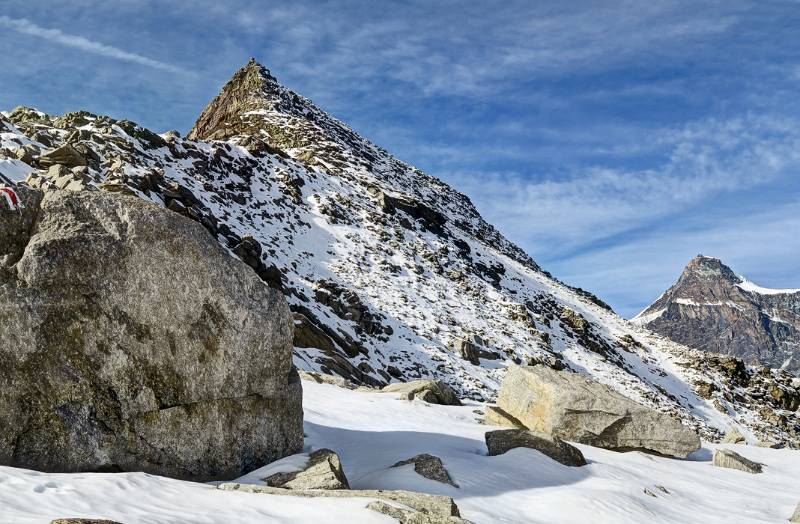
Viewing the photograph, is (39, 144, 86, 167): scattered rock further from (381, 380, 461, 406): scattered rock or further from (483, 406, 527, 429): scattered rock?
(483, 406, 527, 429): scattered rock

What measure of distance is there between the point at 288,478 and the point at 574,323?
50.3 m

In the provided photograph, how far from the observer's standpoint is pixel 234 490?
26.0 feet

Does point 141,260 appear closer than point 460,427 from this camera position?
Yes

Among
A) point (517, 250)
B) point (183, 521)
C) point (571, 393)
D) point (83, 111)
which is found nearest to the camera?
point (183, 521)

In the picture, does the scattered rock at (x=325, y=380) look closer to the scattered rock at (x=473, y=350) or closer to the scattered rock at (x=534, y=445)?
the scattered rock at (x=534, y=445)

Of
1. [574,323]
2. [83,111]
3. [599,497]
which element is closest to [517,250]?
[574,323]

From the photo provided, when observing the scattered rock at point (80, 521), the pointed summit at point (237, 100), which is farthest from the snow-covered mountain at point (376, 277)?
the scattered rock at point (80, 521)

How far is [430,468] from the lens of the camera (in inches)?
409

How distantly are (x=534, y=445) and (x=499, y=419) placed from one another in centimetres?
429

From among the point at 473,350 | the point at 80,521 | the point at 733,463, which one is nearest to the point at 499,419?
the point at 733,463

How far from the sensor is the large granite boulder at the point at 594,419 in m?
15.7

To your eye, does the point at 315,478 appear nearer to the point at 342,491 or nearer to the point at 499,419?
the point at 342,491

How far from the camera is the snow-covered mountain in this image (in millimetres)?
33938

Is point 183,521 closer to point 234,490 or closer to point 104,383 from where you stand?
point 234,490
